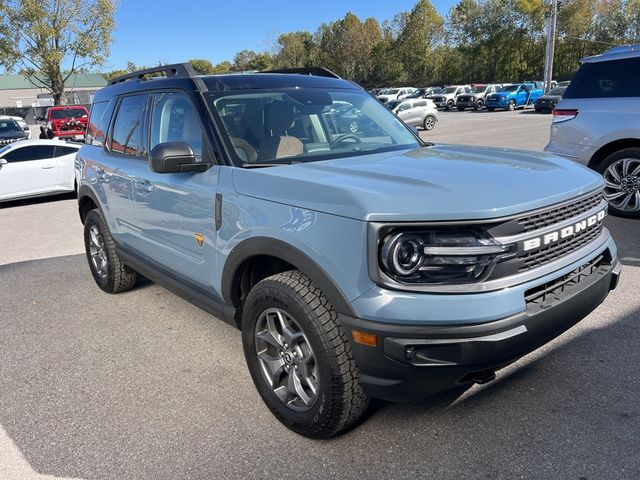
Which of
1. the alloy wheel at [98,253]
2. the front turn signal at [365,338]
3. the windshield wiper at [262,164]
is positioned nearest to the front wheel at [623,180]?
the windshield wiper at [262,164]

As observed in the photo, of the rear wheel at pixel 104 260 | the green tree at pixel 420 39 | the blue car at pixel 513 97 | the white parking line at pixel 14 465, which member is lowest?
the white parking line at pixel 14 465

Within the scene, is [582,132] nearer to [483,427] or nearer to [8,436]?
[483,427]

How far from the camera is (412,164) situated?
2.92m

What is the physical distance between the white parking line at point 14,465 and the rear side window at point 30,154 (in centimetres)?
993

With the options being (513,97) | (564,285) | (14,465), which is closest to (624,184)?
(564,285)

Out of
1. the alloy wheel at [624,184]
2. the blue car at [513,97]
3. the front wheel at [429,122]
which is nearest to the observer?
the alloy wheel at [624,184]

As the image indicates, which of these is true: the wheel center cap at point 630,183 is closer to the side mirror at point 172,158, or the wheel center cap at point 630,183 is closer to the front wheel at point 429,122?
the side mirror at point 172,158

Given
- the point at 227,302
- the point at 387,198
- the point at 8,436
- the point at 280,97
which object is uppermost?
the point at 280,97

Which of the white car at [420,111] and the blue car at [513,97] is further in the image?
the blue car at [513,97]

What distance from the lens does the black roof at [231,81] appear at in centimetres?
343

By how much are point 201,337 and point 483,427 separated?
2189 mm

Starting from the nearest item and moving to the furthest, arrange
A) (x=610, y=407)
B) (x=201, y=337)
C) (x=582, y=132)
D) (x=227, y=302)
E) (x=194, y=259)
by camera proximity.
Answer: (x=610, y=407) → (x=227, y=302) → (x=194, y=259) → (x=201, y=337) → (x=582, y=132)

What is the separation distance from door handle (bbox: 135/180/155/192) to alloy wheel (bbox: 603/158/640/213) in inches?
212

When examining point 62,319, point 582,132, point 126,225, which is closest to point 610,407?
point 126,225
